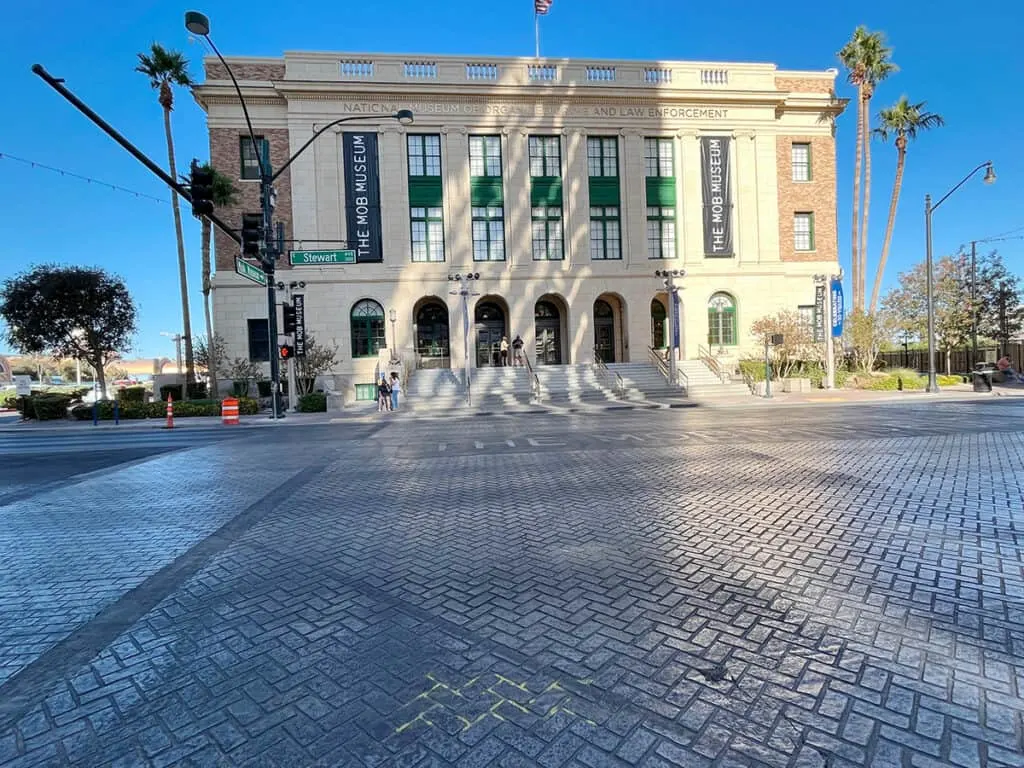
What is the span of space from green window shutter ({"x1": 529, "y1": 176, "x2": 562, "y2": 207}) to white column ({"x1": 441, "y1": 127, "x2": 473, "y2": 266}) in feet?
12.5

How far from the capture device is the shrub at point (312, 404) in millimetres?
23109

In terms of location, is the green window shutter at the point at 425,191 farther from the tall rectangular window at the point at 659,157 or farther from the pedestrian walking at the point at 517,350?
the tall rectangular window at the point at 659,157

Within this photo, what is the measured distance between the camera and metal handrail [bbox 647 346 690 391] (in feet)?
85.5

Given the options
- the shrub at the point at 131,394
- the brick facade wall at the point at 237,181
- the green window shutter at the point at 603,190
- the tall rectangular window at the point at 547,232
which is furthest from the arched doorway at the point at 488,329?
the shrub at the point at 131,394

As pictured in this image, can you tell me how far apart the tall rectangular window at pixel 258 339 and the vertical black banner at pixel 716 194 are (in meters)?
25.6

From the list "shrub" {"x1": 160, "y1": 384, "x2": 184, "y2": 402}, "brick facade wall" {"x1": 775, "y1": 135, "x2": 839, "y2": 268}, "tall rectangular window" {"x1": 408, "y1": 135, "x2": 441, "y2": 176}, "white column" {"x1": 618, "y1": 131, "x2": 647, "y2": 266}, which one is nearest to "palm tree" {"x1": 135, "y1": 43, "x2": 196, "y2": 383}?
"shrub" {"x1": 160, "y1": 384, "x2": 184, "y2": 402}

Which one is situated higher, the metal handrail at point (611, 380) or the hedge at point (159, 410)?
the metal handrail at point (611, 380)

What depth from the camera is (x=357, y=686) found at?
2.69 metres

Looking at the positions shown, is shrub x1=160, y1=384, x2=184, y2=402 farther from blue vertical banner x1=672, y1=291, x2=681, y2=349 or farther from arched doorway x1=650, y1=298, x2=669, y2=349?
arched doorway x1=650, y1=298, x2=669, y2=349

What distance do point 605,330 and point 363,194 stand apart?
16.2 metres

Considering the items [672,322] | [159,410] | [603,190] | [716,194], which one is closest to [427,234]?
[603,190]

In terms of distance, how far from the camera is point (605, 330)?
3316 centimetres

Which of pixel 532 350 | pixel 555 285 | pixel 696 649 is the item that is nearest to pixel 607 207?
pixel 555 285

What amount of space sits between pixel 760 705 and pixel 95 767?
287cm
